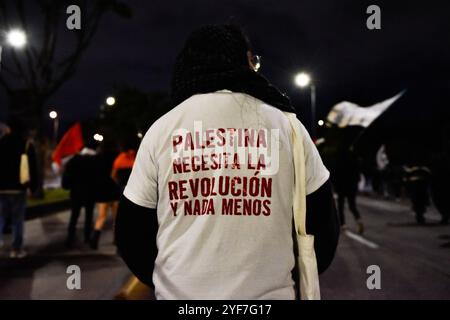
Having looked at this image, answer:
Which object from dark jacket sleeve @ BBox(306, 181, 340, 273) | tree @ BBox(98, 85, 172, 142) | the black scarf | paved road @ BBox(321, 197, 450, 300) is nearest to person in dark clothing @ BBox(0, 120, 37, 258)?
paved road @ BBox(321, 197, 450, 300)

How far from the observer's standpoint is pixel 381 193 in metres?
25.4

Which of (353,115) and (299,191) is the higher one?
(353,115)

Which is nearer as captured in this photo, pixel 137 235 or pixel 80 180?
pixel 137 235

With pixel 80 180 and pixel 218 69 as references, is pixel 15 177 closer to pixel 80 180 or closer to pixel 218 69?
pixel 80 180

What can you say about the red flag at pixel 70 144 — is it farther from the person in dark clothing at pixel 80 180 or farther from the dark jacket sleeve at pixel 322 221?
the dark jacket sleeve at pixel 322 221

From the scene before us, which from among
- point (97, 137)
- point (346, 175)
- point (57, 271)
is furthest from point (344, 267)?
point (97, 137)

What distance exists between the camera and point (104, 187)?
9430 mm

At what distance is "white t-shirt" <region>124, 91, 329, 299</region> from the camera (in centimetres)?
175

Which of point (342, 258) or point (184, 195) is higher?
point (184, 195)

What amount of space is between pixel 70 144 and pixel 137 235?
9914mm

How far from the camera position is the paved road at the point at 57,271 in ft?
20.2
